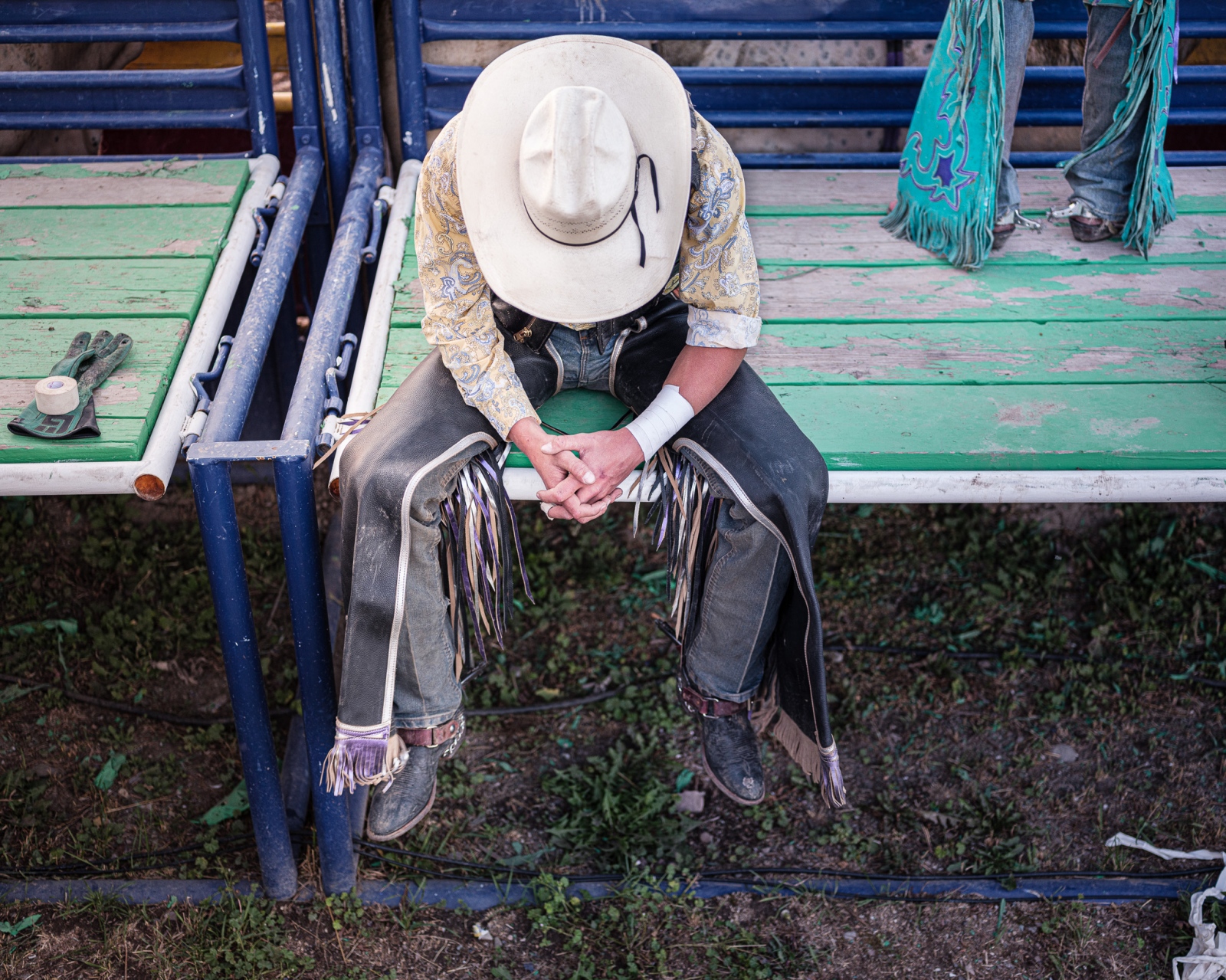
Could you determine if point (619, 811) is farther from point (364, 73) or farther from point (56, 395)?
point (364, 73)

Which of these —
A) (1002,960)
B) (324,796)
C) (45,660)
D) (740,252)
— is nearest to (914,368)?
(740,252)

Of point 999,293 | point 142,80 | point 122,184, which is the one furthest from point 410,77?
point 999,293

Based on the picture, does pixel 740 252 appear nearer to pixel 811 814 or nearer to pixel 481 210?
pixel 481 210

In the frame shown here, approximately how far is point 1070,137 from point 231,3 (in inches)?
107

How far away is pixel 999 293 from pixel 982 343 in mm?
269

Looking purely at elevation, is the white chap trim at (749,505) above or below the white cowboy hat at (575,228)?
below

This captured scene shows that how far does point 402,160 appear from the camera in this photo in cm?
336

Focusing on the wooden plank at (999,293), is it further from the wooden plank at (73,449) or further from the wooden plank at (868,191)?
the wooden plank at (73,449)

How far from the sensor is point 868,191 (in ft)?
10.9

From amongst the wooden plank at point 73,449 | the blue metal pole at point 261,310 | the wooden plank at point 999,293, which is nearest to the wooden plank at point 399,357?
the blue metal pole at point 261,310

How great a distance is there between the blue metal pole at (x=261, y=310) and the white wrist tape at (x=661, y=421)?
2.40ft

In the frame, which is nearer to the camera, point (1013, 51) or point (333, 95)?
point (1013, 51)

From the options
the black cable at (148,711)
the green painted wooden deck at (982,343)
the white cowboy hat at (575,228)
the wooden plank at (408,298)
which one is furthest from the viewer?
the black cable at (148,711)

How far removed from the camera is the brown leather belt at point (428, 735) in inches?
85.1
